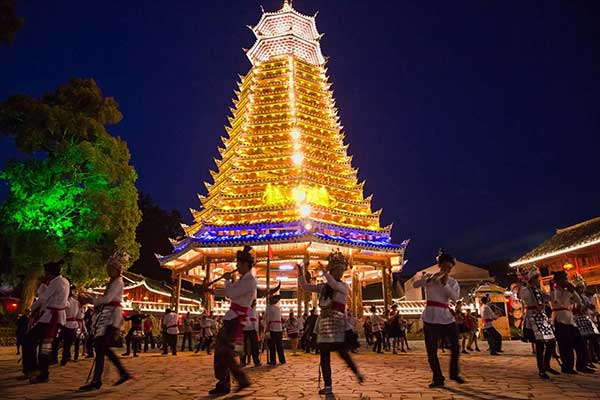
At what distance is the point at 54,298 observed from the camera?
7363 mm

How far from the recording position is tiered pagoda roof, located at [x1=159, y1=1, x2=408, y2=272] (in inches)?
826

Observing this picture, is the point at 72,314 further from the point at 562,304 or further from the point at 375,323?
the point at 375,323

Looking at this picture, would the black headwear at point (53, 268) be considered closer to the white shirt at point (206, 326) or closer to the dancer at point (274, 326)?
the dancer at point (274, 326)

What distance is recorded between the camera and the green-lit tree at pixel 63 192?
18.9 meters

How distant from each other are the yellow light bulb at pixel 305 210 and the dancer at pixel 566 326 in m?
13.4

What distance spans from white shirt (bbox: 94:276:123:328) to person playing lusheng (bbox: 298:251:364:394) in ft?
9.79

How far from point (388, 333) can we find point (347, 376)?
30.3 feet

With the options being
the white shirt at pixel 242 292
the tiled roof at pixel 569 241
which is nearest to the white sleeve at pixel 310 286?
the white shirt at pixel 242 292

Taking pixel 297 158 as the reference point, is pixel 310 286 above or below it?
below

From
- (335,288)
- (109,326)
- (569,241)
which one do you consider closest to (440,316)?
(335,288)

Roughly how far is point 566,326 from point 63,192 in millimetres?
20261

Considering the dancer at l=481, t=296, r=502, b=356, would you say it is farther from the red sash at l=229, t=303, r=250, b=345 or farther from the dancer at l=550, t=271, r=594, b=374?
the red sash at l=229, t=303, r=250, b=345

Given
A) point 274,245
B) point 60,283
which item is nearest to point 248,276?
point 60,283

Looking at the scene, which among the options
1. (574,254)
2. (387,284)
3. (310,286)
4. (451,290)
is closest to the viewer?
(310,286)
